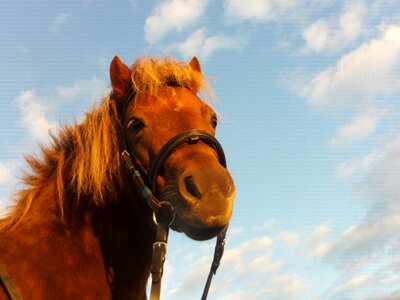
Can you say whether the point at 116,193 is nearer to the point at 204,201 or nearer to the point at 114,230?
the point at 114,230

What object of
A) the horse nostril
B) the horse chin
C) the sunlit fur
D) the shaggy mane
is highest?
the sunlit fur

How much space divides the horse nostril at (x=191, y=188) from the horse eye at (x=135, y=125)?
107cm

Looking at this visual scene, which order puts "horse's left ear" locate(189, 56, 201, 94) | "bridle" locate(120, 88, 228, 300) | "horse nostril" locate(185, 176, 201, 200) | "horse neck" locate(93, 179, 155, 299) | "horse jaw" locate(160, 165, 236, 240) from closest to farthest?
"horse jaw" locate(160, 165, 236, 240)
"horse nostril" locate(185, 176, 201, 200)
"bridle" locate(120, 88, 228, 300)
"horse neck" locate(93, 179, 155, 299)
"horse's left ear" locate(189, 56, 201, 94)

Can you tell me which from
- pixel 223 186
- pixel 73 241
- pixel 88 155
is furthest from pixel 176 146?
pixel 73 241

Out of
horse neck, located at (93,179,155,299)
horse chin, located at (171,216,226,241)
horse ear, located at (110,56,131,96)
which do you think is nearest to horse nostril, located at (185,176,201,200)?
horse chin, located at (171,216,226,241)

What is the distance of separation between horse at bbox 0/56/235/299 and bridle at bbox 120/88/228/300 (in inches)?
1.0

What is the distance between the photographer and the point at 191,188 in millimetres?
3912

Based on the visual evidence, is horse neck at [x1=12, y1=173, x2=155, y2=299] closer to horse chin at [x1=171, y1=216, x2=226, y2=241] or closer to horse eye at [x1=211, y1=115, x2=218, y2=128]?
horse chin at [x1=171, y1=216, x2=226, y2=241]

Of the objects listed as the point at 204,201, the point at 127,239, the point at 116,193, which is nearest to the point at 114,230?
the point at 127,239

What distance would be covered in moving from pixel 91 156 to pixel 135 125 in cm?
A: 63

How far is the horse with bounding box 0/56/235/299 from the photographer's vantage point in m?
3.99

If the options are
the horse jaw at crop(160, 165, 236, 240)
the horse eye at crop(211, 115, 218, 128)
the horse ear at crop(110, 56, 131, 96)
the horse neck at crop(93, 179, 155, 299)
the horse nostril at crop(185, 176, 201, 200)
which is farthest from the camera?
the horse ear at crop(110, 56, 131, 96)

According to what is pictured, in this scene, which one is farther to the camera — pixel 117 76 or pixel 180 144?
pixel 117 76

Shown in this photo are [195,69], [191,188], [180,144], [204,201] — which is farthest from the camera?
[195,69]
